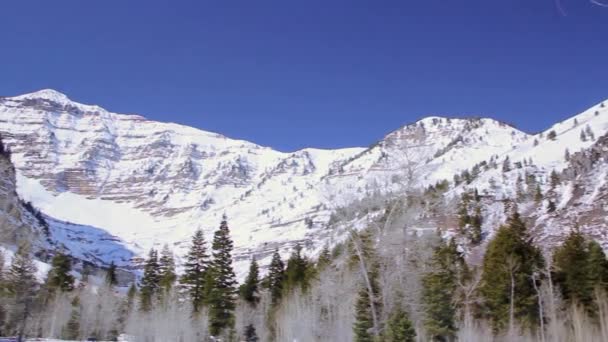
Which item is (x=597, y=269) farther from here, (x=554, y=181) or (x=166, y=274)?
(x=554, y=181)

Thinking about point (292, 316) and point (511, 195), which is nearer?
point (292, 316)

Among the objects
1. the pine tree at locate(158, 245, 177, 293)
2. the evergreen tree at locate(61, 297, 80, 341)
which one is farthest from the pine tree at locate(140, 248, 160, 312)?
the evergreen tree at locate(61, 297, 80, 341)

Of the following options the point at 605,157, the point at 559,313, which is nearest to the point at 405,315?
the point at 559,313

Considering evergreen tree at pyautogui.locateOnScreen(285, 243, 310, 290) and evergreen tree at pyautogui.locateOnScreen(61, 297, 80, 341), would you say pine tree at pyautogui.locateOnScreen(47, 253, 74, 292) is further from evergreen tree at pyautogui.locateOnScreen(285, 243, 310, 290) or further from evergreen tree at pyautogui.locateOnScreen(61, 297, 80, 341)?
evergreen tree at pyautogui.locateOnScreen(285, 243, 310, 290)

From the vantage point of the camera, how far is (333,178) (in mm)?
32062

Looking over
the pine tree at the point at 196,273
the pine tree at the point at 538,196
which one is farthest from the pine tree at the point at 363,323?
the pine tree at the point at 538,196

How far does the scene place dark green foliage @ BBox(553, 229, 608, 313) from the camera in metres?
43.1

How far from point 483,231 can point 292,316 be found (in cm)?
8200

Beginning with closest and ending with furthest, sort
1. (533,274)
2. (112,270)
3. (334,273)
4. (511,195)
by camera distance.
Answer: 1. (533,274)
2. (334,273)
3. (112,270)
4. (511,195)

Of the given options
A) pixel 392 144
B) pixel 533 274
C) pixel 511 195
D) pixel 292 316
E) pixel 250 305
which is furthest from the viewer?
pixel 511 195

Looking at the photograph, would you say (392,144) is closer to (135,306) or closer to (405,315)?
(405,315)

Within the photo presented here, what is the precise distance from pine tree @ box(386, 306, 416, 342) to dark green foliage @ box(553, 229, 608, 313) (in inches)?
782

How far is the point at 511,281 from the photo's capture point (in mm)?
42500

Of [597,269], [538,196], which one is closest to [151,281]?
[597,269]
